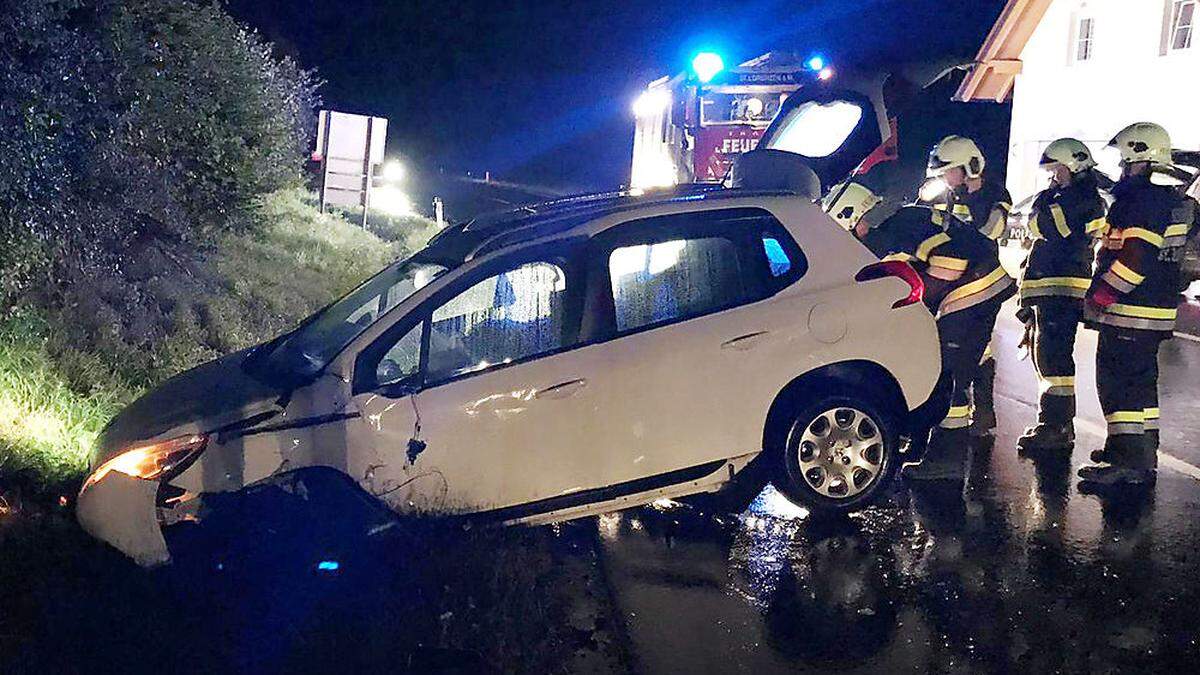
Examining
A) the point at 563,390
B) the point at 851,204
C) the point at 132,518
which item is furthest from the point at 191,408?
the point at 851,204

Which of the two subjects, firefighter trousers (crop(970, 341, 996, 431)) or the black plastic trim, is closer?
the black plastic trim

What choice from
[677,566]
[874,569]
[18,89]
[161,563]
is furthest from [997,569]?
[18,89]

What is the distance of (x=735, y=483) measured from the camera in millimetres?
5777

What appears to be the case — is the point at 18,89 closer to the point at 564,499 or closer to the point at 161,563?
the point at 161,563

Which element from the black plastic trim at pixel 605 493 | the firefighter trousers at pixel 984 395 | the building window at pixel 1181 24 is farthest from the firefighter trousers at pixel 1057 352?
the building window at pixel 1181 24

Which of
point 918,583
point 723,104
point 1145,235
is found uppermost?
point 723,104

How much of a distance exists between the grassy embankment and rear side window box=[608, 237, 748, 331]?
2909 millimetres

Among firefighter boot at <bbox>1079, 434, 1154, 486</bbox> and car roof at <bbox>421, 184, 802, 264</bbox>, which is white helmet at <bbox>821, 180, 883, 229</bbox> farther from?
firefighter boot at <bbox>1079, 434, 1154, 486</bbox>

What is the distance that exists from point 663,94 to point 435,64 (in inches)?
1864

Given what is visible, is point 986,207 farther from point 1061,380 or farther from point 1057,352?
point 1061,380

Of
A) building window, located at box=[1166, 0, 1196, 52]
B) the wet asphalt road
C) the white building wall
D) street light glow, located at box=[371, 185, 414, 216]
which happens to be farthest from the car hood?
street light glow, located at box=[371, 185, 414, 216]

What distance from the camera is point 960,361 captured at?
7.24 metres

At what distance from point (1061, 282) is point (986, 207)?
2.35 feet

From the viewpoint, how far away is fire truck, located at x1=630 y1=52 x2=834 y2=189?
16891 mm
